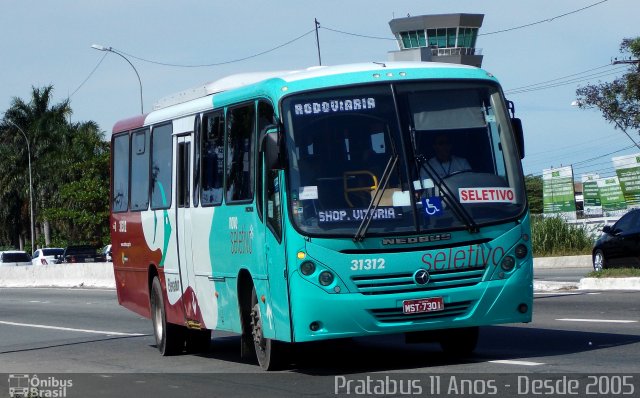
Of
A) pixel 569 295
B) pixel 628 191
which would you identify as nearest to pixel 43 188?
pixel 628 191

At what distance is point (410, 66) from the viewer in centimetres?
1132

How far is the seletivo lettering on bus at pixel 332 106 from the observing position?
1088cm

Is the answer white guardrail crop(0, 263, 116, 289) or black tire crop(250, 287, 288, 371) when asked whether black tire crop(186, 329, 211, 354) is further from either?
white guardrail crop(0, 263, 116, 289)

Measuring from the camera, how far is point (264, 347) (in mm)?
11711

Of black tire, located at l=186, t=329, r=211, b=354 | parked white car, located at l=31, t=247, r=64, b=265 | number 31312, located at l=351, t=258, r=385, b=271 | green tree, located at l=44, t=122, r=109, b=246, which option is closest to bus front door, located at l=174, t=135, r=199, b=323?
black tire, located at l=186, t=329, r=211, b=354

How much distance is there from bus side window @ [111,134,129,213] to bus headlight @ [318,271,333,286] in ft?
22.9

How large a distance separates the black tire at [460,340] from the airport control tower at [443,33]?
6886 cm

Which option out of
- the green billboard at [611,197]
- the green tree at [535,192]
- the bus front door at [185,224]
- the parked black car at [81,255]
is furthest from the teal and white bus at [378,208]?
the green tree at [535,192]

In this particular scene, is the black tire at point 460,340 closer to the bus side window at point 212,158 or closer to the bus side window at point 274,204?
the bus side window at point 274,204

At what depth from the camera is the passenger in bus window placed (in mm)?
10820

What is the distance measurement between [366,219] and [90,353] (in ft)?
22.2

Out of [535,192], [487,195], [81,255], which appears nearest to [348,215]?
[487,195]

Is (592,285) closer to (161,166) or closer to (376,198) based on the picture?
(161,166)

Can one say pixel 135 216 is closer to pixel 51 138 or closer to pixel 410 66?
pixel 410 66
